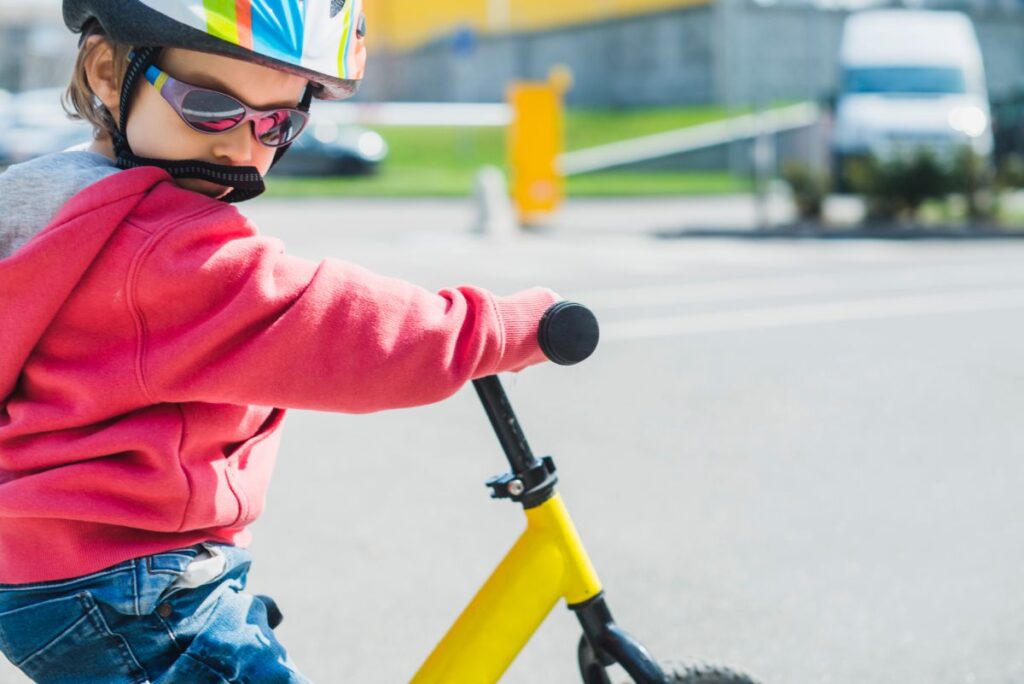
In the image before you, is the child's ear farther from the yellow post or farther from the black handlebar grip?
the yellow post

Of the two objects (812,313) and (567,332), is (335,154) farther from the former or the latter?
(567,332)

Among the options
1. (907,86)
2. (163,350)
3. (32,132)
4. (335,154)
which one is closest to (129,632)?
(163,350)

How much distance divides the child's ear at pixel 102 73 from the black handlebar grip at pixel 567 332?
2.14ft

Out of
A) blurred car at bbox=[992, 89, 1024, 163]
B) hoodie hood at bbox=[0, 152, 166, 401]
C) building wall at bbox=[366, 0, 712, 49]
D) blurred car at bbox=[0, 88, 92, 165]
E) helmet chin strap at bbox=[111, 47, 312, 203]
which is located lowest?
blurred car at bbox=[992, 89, 1024, 163]

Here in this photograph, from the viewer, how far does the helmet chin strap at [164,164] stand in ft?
5.66

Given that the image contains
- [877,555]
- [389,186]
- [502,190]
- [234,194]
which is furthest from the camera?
[389,186]

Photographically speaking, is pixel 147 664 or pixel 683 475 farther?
pixel 683 475

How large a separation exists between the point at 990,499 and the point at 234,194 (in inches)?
149

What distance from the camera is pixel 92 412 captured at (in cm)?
166

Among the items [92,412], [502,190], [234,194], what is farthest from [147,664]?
[502,190]

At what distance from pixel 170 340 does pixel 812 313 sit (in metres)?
8.09

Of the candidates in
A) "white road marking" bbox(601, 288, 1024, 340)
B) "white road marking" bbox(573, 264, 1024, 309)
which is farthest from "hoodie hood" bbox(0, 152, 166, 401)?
"white road marking" bbox(573, 264, 1024, 309)

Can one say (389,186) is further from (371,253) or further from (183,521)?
(183,521)

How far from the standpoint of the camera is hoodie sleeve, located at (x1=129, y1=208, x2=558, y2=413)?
1.63 metres
